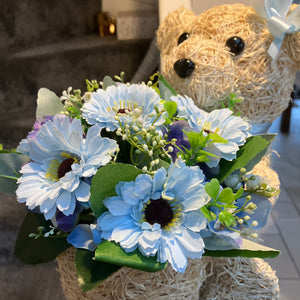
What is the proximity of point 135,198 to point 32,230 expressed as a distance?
0.59 ft

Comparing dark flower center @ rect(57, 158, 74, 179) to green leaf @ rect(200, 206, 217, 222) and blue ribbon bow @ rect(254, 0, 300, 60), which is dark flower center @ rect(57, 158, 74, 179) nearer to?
green leaf @ rect(200, 206, 217, 222)

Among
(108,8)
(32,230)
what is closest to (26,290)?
(32,230)

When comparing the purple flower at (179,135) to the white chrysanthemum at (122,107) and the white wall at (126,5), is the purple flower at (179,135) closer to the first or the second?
the white chrysanthemum at (122,107)

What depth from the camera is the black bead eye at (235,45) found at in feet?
2.63

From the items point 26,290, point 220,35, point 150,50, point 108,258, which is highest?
point 220,35

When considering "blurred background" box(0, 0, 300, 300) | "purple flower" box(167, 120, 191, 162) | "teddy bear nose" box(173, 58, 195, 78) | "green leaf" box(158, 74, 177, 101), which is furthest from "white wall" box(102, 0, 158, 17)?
"purple flower" box(167, 120, 191, 162)

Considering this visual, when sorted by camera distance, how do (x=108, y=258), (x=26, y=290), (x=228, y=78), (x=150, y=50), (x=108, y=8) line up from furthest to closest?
(x=108, y=8)
(x=150, y=50)
(x=26, y=290)
(x=228, y=78)
(x=108, y=258)

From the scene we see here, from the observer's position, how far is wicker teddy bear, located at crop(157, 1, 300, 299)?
779 millimetres

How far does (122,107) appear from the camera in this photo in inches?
21.3

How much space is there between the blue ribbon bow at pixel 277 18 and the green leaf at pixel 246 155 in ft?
1.00

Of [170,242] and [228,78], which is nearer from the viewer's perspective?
[170,242]

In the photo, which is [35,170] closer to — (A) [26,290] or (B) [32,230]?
(B) [32,230]

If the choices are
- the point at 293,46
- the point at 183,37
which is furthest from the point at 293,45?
the point at 183,37

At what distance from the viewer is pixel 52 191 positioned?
1.54ft
